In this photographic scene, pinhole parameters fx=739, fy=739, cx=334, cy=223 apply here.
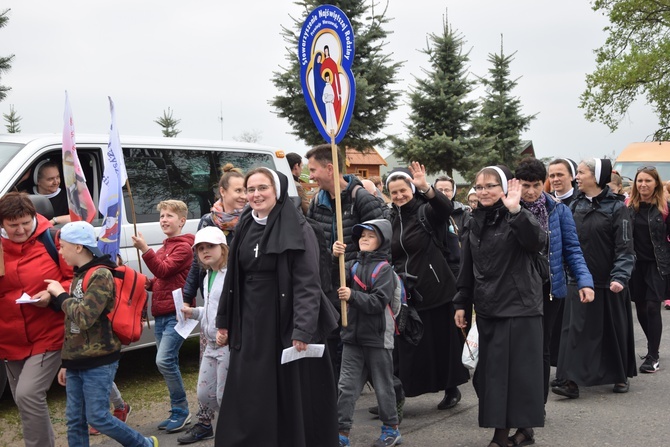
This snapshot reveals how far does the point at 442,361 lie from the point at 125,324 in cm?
301

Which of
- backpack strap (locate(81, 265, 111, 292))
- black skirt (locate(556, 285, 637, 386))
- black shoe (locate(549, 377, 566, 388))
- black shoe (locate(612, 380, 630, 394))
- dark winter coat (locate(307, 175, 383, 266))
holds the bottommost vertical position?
black shoe (locate(612, 380, 630, 394))

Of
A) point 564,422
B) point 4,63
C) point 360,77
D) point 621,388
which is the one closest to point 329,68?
point 564,422

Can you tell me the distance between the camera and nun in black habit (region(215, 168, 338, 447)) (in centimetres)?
455

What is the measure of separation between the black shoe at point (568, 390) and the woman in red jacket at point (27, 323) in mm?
4524

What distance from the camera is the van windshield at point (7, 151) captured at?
6140mm

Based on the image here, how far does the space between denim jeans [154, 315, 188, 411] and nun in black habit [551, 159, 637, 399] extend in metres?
3.50

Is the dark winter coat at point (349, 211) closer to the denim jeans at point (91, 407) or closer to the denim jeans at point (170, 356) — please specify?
the denim jeans at point (170, 356)

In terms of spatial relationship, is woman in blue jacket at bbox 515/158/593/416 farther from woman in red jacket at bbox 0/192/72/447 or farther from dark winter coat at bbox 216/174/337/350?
woman in red jacket at bbox 0/192/72/447

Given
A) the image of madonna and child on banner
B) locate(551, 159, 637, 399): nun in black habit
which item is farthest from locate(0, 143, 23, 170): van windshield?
locate(551, 159, 637, 399): nun in black habit

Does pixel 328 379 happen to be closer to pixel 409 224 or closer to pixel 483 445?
pixel 483 445

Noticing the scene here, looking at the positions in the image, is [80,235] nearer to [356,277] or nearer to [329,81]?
[356,277]

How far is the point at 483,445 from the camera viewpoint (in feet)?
18.2

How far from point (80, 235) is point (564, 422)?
4.17 meters

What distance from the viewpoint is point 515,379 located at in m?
5.26
